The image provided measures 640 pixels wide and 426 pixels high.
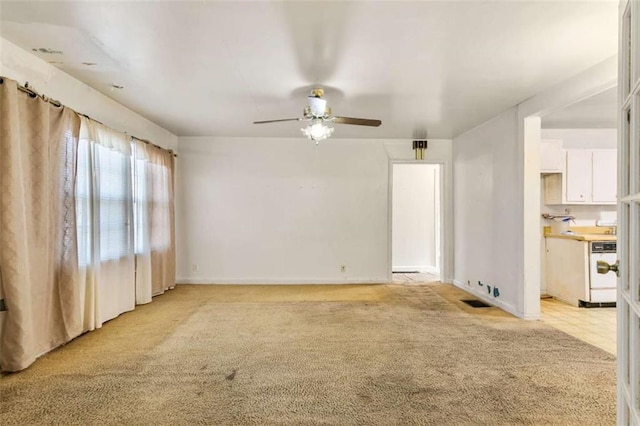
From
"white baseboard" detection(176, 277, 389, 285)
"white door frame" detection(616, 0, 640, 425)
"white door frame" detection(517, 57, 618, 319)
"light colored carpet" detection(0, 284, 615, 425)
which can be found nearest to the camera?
"white door frame" detection(616, 0, 640, 425)

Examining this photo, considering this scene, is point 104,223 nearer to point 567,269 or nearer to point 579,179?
point 567,269

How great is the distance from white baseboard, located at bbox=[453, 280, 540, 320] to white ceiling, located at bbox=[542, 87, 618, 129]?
2.35 meters

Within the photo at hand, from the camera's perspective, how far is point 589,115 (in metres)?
4.03

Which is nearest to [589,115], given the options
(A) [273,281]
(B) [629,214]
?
(B) [629,214]

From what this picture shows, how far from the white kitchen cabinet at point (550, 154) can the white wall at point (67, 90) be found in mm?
5559

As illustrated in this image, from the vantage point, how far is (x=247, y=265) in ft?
17.4

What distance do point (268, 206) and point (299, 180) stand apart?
2.26 feet

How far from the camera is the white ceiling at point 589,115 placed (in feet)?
11.2

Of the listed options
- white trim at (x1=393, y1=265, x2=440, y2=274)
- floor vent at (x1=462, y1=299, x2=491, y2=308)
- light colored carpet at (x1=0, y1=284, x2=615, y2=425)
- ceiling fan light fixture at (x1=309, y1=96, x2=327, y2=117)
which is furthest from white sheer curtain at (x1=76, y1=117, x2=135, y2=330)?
white trim at (x1=393, y1=265, x2=440, y2=274)

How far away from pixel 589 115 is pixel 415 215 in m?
3.42

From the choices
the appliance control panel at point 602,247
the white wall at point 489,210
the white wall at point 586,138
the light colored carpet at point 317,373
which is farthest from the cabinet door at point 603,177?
the light colored carpet at point 317,373

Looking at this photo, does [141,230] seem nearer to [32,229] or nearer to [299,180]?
[32,229]

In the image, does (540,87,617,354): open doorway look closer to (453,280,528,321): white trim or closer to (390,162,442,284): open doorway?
(453,280,528,321): white trim

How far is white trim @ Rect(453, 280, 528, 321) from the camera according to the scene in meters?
3.54
